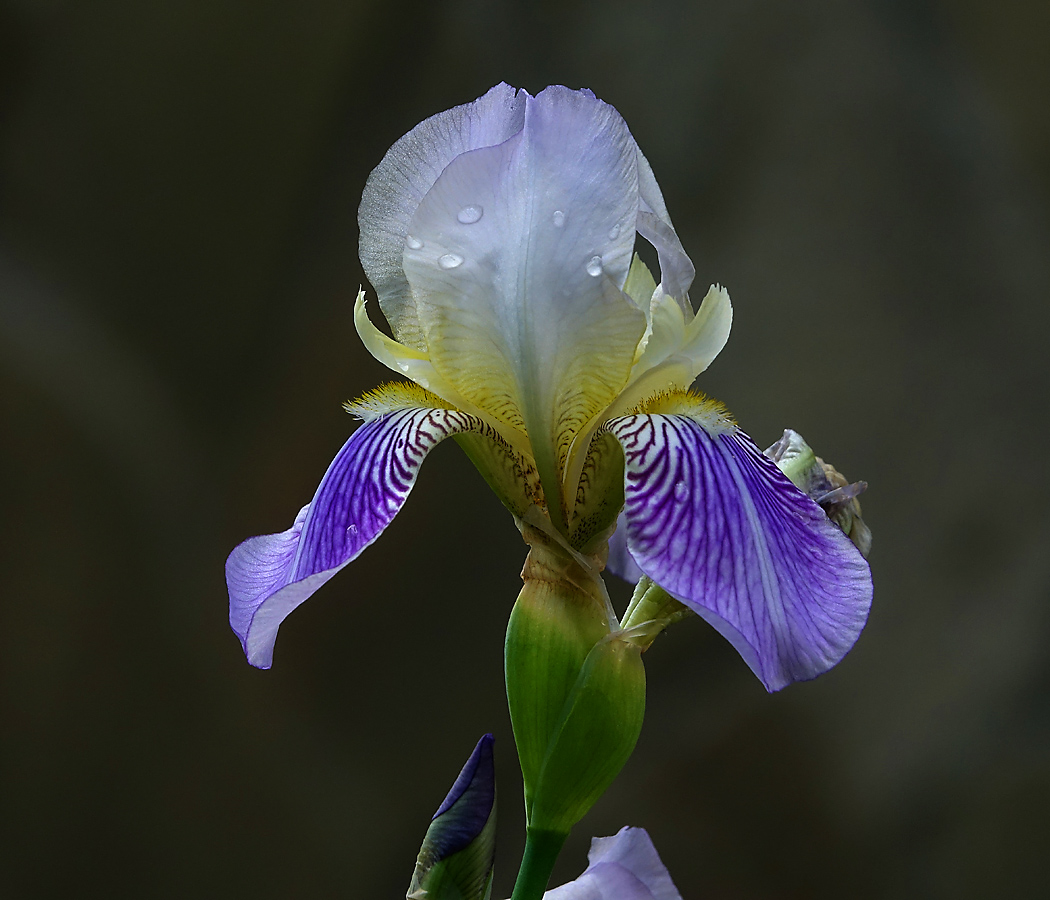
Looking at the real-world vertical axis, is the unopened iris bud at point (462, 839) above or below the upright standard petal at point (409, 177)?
below

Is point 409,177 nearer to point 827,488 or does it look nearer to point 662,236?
point 662,236

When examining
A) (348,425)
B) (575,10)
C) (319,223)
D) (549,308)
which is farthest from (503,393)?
(575,10)

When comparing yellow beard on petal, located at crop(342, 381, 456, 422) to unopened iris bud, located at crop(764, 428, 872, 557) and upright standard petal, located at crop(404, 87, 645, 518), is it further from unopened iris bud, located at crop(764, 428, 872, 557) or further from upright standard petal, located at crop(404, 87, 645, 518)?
unopened iris bud, located at crop(764, 428, 872, 557)

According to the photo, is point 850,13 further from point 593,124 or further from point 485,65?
point 593,124

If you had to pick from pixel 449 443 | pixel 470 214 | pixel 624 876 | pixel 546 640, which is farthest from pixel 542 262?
pixel 449 443

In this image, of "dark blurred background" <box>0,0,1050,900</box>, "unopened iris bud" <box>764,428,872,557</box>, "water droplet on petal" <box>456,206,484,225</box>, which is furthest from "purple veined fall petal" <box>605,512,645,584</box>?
"dark blurred background" <box>0,0,1050,900</box>

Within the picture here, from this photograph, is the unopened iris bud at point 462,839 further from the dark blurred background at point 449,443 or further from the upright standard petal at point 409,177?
the dark blurred background at point 449,443

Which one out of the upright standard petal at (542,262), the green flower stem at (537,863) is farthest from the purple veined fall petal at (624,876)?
the upright standard petal at (542,262)
